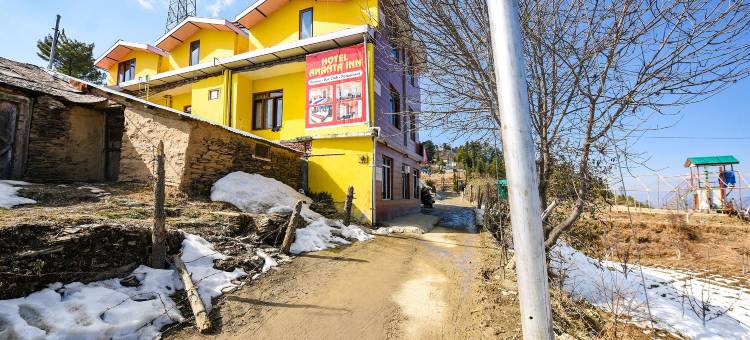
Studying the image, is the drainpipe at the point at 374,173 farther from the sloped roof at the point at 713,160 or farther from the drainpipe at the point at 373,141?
the sloped roof at the point at 713,160

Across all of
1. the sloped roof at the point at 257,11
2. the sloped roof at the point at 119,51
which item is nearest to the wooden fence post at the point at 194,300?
the sloped roof at the point at 257,11

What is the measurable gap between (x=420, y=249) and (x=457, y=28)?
5.81 meters

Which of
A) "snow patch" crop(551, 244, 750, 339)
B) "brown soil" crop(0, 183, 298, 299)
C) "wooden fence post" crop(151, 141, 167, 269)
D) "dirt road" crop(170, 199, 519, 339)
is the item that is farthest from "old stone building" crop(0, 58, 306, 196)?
"snow patch" crop(551, 244, 750, 339)

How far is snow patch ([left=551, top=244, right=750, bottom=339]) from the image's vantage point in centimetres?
613

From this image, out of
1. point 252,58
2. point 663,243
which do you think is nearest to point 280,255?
point 252,58

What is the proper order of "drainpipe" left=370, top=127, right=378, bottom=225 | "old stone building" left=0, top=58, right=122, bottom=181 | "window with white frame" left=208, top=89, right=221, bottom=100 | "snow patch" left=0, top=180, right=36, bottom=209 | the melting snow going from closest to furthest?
"snow patch" left=0, top=180, right=36, bottom=209 < the melting snow < "old stone building" left=0, top=58, right=122, bottom=181 < "drainpipe" left=370, top=127, right=378, bottom=225 < "window with white frame" left=208, top=89, right=221, bottom=100

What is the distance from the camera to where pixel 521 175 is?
61.9 inches

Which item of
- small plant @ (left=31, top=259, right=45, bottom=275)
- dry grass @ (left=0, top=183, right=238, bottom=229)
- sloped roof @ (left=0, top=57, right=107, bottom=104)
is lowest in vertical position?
small plant @ (left=31, top=259, right=45, bottom=275)

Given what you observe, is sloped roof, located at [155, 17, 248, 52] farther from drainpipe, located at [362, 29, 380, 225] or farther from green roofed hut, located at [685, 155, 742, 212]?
green roofed hut, located at [685, 155, 742, 212]

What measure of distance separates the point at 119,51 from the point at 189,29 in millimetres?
6181

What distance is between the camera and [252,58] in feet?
44.4

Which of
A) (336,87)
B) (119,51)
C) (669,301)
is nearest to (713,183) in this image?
(669,301)

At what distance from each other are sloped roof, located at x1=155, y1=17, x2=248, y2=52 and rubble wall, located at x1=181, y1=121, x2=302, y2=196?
7792mm

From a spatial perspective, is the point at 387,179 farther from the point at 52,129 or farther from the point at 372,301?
the point at 52,129
